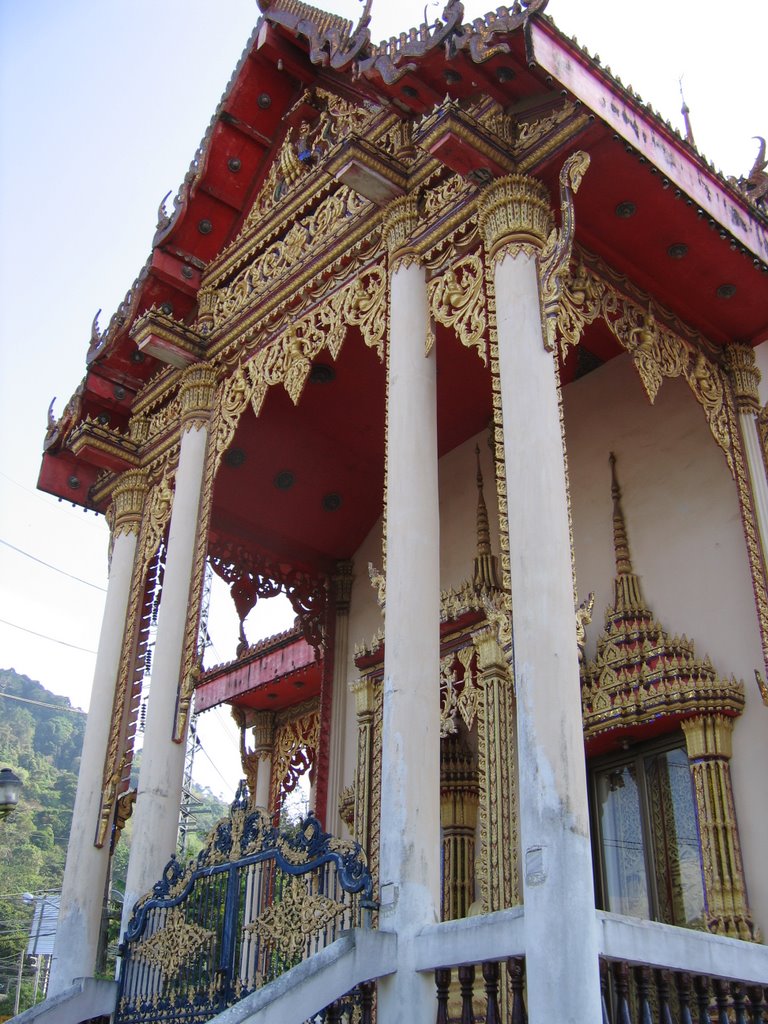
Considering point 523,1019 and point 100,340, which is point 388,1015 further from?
point 100,340

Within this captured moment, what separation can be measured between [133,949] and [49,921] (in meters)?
31.4

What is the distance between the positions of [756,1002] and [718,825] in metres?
1.70

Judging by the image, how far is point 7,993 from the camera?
123ft

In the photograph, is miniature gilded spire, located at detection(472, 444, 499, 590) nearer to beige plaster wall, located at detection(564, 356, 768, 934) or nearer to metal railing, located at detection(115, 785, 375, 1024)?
beige plaster wall, located at detection(564, 356, 768, 934)

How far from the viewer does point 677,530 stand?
7758mm

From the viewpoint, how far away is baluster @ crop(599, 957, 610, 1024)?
4.20m

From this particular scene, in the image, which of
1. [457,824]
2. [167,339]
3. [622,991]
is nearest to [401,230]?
[167,339]

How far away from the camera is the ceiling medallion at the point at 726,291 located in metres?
7.20

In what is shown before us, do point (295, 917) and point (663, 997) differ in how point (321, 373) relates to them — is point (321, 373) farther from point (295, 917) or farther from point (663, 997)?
point (663, 997)

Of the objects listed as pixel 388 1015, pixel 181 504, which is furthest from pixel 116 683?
pixel 388 1015

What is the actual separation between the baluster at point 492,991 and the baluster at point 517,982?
0.08 m

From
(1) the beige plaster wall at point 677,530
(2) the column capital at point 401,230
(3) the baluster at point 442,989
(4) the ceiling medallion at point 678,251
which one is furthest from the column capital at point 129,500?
(3) the baluster at point 442,989

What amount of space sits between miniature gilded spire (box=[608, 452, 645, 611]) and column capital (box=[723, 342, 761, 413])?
1.20 metres

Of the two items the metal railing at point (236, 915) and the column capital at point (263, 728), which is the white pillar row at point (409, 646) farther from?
the column capital at point (263, 728)
